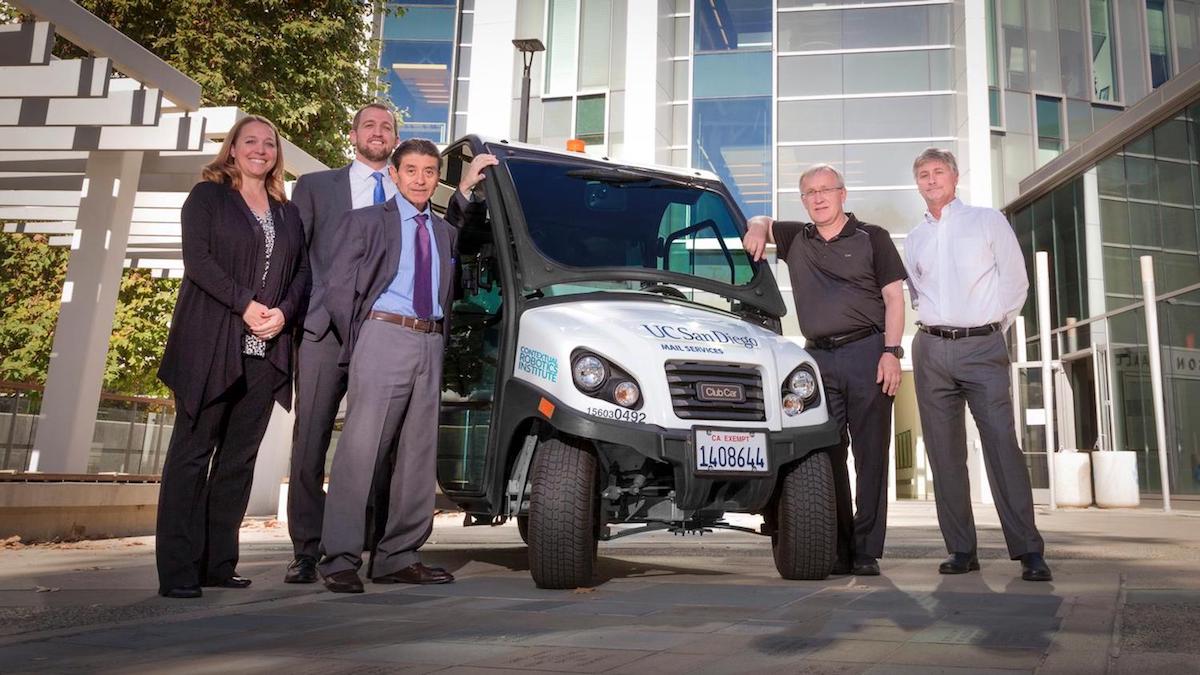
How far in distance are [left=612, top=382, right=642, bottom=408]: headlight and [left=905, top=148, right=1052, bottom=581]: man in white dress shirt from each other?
6.14ft

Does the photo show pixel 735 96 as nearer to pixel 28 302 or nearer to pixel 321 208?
pixel 28 302

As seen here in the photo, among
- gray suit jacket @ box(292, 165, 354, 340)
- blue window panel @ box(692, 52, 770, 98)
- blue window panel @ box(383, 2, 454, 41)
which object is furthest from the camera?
blue window panel @ box(383, 2, 454, 41)

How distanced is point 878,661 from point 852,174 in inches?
929

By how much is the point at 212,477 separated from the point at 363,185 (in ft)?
5.37

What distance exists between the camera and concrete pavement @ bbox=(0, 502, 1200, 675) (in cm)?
288

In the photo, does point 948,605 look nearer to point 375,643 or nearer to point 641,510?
point 641,510

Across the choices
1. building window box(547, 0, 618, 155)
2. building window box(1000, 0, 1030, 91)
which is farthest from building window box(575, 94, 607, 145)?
building window box(1000, 0, 1030, 91)

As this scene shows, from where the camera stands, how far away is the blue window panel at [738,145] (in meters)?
26.0

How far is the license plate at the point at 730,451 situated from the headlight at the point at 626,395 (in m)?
0.29

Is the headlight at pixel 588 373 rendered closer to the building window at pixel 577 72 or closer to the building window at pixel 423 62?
the building window at pixel 577 72

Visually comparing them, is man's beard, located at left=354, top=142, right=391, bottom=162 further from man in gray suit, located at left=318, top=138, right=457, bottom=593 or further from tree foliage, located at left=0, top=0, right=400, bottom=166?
tree foliage, located at left=0, top=0, right=400, bottom=166

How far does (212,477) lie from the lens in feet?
15.9

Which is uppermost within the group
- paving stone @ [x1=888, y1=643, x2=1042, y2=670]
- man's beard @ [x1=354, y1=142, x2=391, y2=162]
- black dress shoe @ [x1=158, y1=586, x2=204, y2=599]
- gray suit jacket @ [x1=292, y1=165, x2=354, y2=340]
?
man's beard @ [x1=354, y1=142, x2=391, y2=162]

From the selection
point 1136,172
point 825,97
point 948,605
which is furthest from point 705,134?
point 948,605
